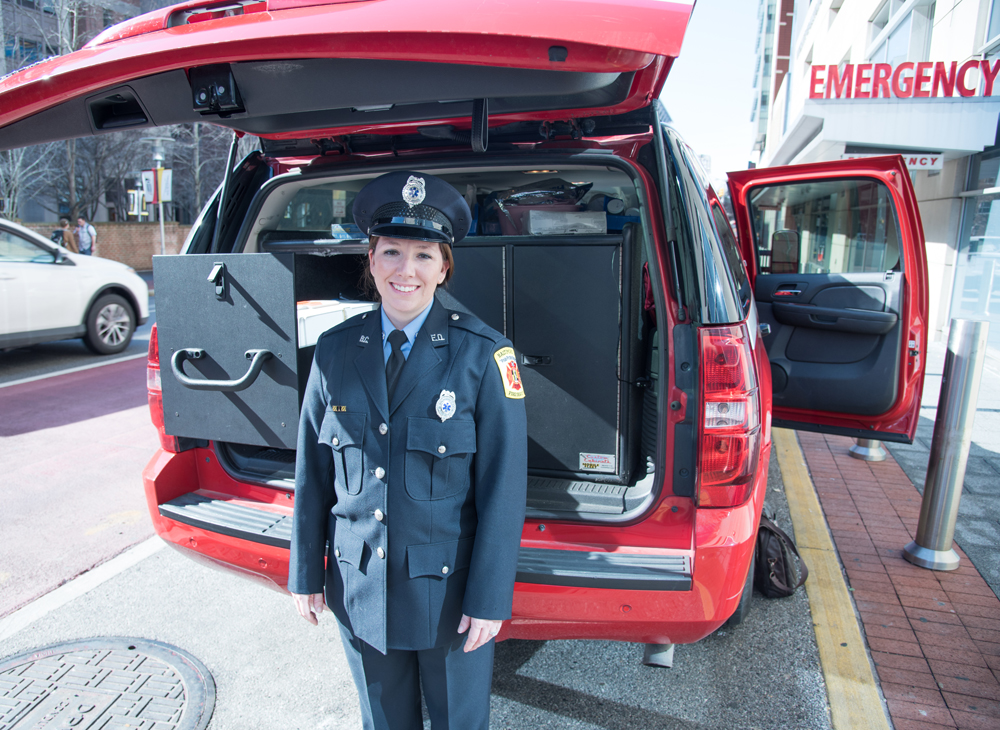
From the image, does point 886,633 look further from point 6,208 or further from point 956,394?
point 6,208

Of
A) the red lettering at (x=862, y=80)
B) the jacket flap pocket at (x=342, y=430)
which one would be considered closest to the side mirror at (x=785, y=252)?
the jacket flap pocket at (x=342, y=430)

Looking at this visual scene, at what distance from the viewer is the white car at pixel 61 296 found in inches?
292

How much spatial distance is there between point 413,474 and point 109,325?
28.6ft

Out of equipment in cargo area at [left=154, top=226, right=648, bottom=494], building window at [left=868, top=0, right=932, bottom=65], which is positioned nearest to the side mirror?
equipment in cargo area at [left=154, top=226, right=648, bottom=494]

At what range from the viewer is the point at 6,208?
18953mm

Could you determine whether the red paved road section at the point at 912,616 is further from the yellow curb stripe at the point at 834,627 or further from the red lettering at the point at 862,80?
the red lettering at the point at 862,80

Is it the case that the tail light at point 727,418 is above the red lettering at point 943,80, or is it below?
below

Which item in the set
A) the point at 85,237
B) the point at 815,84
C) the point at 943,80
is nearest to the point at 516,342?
the point at 943,80

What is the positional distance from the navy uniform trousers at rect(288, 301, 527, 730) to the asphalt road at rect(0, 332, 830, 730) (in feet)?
2.88

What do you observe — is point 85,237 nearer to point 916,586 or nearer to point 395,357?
point 395,357

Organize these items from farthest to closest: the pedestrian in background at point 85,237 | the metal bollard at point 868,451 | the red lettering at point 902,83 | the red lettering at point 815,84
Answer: the pedestrian in background at point 85,237, the red lettering at point 815,84, the red lettering at point 902,83, the metal bollard at point 868,451

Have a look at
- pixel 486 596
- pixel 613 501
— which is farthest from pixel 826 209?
pixel 486 596

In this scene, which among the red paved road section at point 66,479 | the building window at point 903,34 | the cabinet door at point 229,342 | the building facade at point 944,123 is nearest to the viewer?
the cabinet door at point 229,342

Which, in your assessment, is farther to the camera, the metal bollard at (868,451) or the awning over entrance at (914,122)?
the awning over entrance at (914,122)
